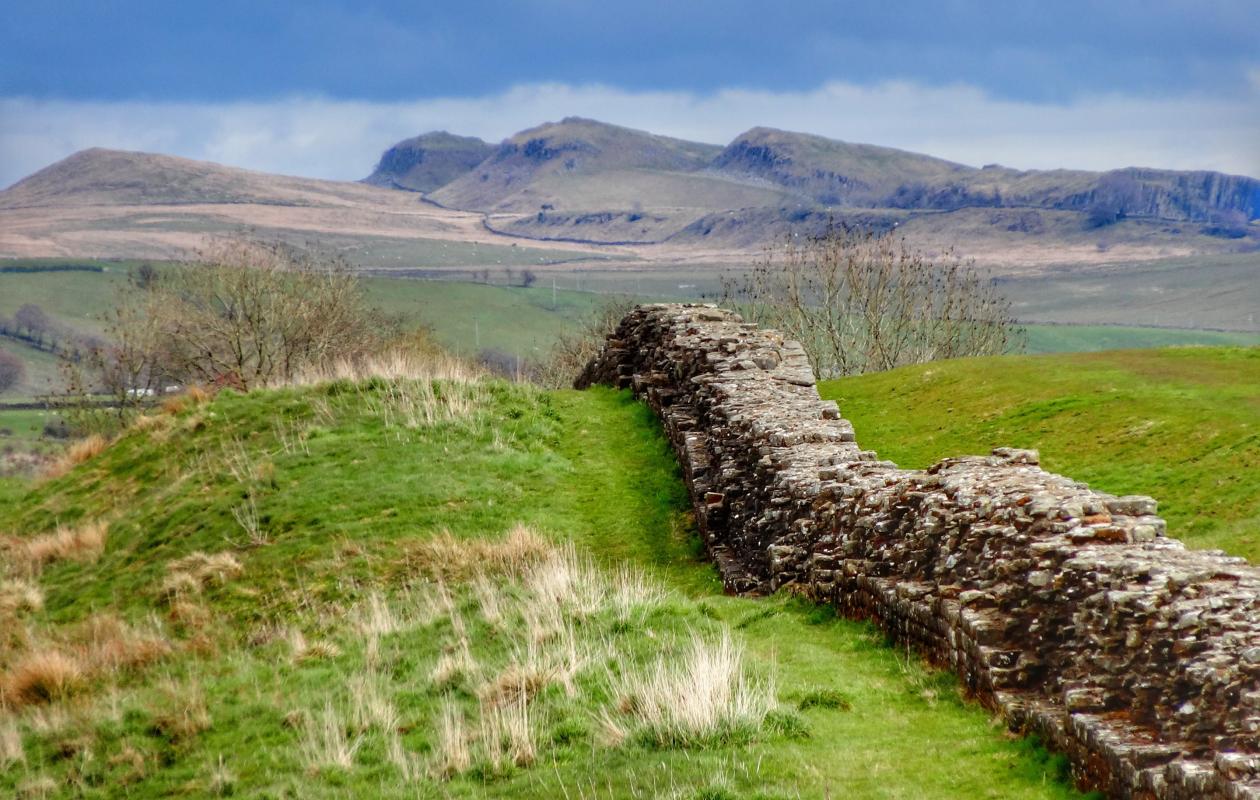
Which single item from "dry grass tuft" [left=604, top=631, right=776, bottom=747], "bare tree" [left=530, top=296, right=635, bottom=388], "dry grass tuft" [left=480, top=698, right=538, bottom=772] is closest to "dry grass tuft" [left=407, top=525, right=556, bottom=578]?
"dry grass tuft" [left=480, top=698, right=538, bottom=772]

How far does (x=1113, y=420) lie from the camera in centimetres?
2275

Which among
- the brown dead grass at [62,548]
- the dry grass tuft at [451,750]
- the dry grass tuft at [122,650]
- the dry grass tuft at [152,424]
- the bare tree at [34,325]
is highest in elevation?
the dry grass tuft at [451,750]

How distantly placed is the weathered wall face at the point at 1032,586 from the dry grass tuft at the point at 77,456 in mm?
19494

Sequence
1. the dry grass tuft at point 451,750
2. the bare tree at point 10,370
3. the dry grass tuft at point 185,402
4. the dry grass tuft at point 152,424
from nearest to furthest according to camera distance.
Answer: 1. the dry grass tuft at point 451,750
2. the dry grass tuft at point 152,424
3. the dry grass tuft at point 185,402
4. the bare tree at point 10,370

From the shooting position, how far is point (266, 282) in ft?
217

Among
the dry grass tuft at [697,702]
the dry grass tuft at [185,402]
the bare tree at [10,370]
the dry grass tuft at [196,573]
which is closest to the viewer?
the dry grass tuft at [697,702]

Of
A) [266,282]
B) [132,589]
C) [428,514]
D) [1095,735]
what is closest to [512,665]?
[1095,735]

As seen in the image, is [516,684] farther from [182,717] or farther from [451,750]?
[182,717]

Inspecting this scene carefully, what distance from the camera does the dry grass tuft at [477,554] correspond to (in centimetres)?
1861

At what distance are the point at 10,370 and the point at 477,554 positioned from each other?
567ft

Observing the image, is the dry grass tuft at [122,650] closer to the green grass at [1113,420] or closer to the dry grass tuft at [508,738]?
the dry grass tuft at [508,738]

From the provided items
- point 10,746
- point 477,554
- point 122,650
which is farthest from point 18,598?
point 10,746

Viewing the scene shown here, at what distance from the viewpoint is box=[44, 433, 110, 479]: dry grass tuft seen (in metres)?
31.5

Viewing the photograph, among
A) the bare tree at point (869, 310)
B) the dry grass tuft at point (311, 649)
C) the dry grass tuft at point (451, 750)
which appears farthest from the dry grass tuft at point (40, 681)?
the bare tree at point (869, 310)
